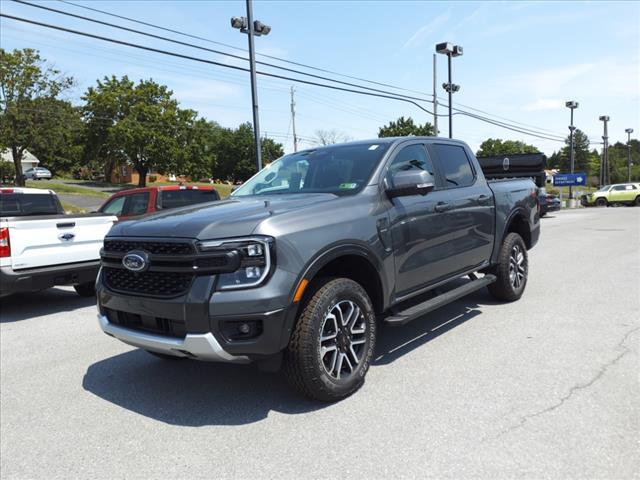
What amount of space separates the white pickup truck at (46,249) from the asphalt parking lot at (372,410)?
39.9 inches

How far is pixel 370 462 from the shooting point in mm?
2723

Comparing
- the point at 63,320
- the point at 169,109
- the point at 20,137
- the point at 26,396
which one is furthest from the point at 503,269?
the point at 169,109

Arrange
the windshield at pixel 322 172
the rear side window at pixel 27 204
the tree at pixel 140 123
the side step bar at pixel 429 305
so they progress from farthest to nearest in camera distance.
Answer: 1. the tree at pixel 140 123
2. the rear side window at pixel 27 204
3. the windshield at pixel 322 172
4. the side step bar at pixel 429 305

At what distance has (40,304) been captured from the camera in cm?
756

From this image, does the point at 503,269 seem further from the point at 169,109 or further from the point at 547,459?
the point at 169,109

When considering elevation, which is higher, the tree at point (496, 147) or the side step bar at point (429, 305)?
the tree at point (496, 147)

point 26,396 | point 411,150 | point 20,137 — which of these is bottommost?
point 26,396

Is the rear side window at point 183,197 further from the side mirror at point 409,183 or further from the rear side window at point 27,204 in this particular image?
the side mirror at point 409,183

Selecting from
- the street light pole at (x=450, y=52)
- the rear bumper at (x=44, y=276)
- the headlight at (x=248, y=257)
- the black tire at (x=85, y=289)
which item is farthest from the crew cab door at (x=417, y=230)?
the street light pole at (x=450, y=52)

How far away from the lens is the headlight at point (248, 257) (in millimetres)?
3039

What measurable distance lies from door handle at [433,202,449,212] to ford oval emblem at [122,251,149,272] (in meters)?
2.56

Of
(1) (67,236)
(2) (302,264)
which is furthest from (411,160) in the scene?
(1) (67,236)

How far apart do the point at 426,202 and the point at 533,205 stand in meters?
2.95

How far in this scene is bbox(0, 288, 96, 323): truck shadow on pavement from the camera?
22.5ft
